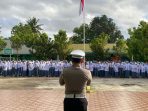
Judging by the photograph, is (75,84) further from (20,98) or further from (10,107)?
(20,98)

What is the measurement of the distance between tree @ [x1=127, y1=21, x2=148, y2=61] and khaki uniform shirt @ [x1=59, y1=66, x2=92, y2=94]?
32316 millimetres

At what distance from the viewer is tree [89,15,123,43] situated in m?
90.8

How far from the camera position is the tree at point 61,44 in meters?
46.7

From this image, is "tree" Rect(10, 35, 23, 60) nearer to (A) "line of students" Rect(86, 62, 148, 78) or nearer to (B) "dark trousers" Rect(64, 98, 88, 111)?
(A) "line of students" Rect(86, 62, 148, 78)

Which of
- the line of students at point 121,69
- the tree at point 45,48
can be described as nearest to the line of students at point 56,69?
the line of students at point 121,69

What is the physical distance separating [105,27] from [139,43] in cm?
5428

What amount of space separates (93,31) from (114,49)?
37.1 m

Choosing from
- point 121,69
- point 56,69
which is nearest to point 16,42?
point 56,69

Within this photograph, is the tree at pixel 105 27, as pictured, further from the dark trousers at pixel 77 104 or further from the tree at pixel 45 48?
the dark trousers at pixel 77 104

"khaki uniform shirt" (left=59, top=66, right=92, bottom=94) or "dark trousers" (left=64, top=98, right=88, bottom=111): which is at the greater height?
"khaki uniform shirt" (left=59, top=66, right=92, bottom=94)

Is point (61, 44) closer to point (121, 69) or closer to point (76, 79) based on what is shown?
point (121, 69)

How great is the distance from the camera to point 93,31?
89.2 meters

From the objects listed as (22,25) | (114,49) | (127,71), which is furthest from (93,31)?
(127,71)

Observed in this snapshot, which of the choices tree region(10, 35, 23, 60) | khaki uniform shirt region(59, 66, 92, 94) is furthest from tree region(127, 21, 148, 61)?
khaki uniform shirt region(59, 66, 92, 94)
